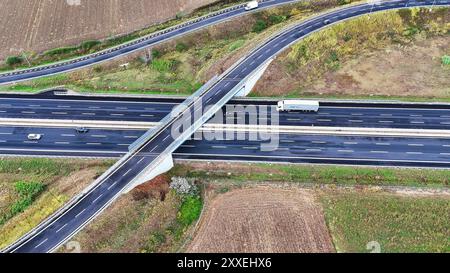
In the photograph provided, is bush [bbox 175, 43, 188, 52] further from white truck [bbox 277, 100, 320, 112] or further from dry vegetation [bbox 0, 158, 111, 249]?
dry vegetation [bbox 0, 158, 111, 249]

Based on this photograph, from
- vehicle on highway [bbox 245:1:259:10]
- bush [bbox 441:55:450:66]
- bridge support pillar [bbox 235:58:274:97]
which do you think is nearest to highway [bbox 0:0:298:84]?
vehicle on highway [bbox 245:1:259:10]

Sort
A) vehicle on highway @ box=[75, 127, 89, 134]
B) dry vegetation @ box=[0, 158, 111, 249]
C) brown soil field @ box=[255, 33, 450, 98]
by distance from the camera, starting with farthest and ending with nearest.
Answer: brown soil field @ box=[255, 33, 450, 98], vehicle on highway @ box=[75, 127, 89, 134], dry vegetation @ box=[0, 158, 111, 249]

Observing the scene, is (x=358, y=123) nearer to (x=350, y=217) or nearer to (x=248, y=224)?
(x=350, y=217)

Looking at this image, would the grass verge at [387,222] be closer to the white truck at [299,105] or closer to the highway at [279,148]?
the highway at [279,148]

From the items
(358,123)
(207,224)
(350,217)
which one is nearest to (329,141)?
(358,123)

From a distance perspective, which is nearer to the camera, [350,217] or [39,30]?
[350,217]

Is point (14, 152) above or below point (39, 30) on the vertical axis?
below
